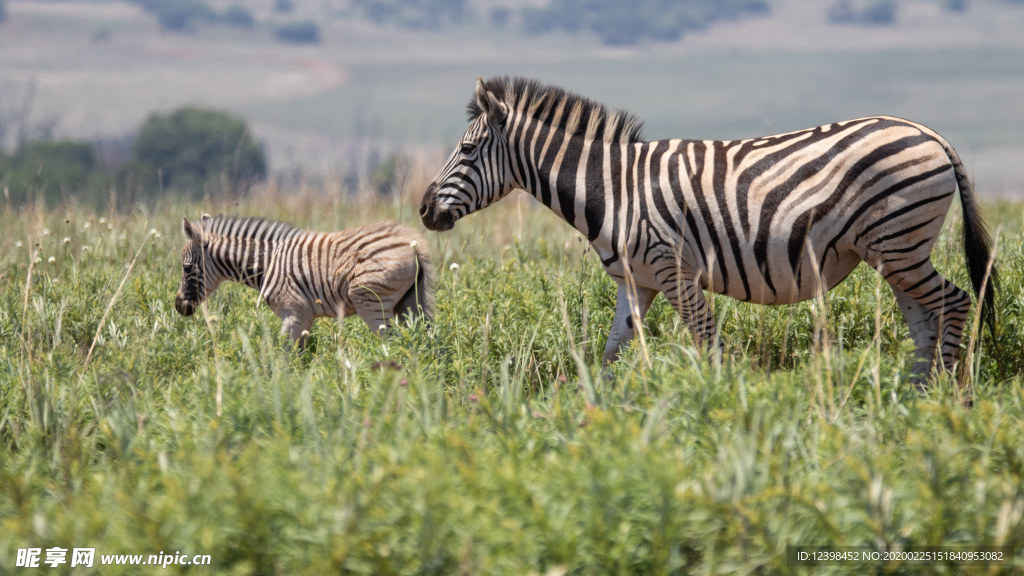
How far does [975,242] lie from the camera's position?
5.36 m

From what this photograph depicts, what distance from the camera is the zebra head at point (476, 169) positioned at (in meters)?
5.82

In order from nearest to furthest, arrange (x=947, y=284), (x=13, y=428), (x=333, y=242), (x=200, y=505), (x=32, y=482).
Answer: (x=200, y=505) → (x=32, y=482) → (x=13, y=428) → (x=947, y=284) → (x=333, y=242)

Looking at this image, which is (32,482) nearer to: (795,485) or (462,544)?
(462,544)

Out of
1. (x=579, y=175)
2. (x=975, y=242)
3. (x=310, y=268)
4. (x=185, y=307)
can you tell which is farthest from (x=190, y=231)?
(x=975, y=242)

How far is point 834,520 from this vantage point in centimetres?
281

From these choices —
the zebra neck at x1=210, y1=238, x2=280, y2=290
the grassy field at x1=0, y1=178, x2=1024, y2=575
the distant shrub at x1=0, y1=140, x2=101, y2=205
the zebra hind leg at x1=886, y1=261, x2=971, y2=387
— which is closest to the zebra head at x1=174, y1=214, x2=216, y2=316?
the zebra neck at x1=210, y1=238, x2=280, y2=290

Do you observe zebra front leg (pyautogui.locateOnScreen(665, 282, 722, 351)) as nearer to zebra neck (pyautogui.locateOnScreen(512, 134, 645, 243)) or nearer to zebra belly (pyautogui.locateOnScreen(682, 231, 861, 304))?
zebra belly (pyautogui.locateOnScreen(682, 231, 861, 304))

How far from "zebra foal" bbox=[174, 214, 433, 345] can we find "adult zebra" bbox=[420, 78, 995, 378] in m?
0.72

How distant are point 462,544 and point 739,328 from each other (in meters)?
3.65

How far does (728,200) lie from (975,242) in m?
1.52

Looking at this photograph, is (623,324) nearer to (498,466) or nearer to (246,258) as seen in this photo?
(498,466)

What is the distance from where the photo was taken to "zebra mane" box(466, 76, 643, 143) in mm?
5836

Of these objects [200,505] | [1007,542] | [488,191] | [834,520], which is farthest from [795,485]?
[488,191]

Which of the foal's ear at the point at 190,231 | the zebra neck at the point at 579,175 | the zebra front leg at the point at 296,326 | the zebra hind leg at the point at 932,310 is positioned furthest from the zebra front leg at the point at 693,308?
the foal's ear at the point at 190,231
